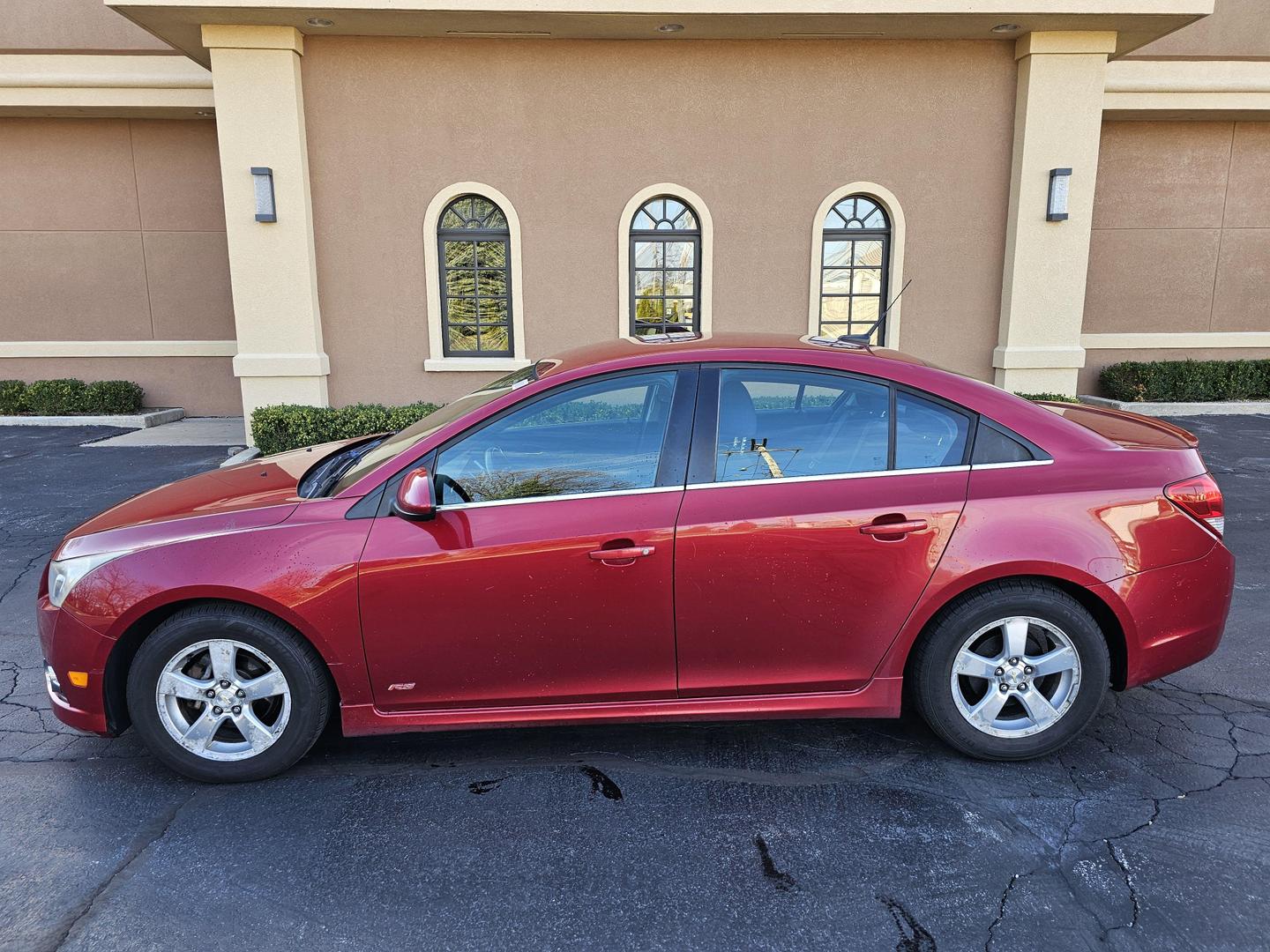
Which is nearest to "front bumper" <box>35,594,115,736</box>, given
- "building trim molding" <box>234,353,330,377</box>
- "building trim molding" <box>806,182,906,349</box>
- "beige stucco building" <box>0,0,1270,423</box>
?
"building trim molding" <box>234,353,330,377</box>

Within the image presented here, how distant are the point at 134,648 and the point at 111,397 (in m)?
10.8

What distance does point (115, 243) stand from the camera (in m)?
12.5

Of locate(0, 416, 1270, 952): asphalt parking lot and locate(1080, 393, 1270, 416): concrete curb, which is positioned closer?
locate(0, 416, 1270, 952): asphalt parking lot

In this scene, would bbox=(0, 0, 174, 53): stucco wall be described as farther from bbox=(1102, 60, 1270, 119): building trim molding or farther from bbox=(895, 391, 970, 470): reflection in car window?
bbox=(1102, 60, 1270, 119): building trim molding

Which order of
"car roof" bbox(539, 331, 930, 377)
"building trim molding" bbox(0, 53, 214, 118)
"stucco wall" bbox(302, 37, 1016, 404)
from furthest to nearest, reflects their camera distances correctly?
"building trim molding" bbox(0, 53, 214, 118)
"stucco wall" bbox(302, 37, 1016, 404)
"car roof" bbox(539, 331, 930, 377)

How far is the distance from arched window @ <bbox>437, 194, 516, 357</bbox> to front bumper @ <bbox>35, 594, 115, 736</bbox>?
7.26 meters

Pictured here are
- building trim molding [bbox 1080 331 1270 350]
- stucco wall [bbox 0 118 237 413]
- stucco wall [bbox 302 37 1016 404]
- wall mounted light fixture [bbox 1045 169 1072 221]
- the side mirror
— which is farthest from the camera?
building trim molding [bbox 1080 331 1270 350]

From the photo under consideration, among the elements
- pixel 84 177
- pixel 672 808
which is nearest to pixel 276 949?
pixel 672 808

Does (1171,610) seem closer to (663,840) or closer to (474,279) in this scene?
(663,840)

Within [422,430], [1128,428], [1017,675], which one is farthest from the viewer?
[1128,428]

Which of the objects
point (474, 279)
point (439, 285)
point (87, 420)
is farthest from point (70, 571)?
point (87, 420)

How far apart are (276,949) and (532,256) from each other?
8509mm

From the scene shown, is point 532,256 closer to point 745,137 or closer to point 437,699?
point 745,137

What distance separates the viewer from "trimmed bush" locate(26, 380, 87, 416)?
39.5ft
